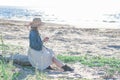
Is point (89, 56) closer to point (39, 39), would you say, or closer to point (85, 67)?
point (85, 67)

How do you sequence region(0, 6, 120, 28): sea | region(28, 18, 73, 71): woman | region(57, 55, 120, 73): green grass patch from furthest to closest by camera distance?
region(0, 6, 120, 28): sea
region(57, 55, 120, 73): green grass patch
region(28, 18, 73, 71): woman

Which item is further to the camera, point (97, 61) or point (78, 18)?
point (78, 18)

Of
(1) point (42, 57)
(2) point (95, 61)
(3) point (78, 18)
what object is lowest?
(3) point (78, 18)

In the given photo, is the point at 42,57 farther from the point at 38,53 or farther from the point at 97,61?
the point at 97,61

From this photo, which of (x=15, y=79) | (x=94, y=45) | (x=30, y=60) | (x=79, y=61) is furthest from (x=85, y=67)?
(x=94, y=45)

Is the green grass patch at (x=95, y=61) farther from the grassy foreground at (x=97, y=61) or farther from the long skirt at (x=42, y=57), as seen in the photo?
the long skirt at (x=42, y=57)

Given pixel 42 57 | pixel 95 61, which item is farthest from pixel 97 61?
pixel 42 57

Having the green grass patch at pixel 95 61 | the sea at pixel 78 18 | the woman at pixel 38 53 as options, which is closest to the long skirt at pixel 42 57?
the woman at pixel 38 53

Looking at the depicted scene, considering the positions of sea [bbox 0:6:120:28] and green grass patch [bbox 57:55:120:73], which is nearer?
green grass patch [bbox 57:55:120:73]

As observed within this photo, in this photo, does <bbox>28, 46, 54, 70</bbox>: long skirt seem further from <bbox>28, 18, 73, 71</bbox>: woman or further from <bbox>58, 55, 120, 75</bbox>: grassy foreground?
<bbox>58, 55, 120, 75</bbox>: grassy foreground

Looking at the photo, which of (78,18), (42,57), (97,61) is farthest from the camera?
(78,18)

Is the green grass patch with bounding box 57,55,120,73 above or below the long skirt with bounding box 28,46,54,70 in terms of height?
below

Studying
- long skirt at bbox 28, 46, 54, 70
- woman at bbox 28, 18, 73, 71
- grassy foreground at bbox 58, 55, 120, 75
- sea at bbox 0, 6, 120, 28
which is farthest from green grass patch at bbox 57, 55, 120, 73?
sea at bbox 0, 6, 120, 28

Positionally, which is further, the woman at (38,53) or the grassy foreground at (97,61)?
the grassy foreground at (97,61)
